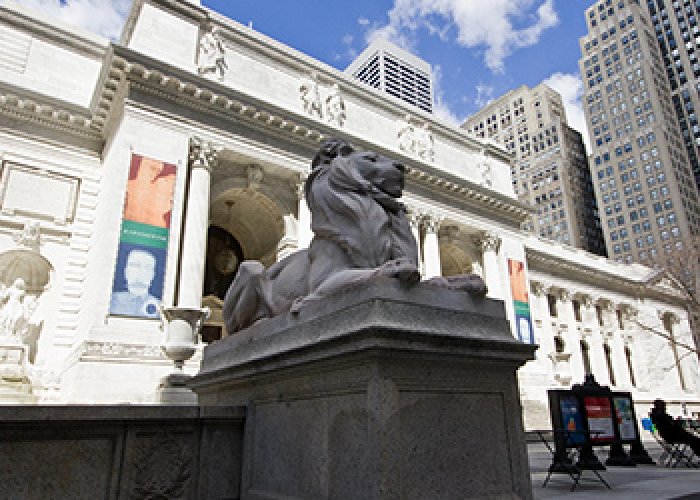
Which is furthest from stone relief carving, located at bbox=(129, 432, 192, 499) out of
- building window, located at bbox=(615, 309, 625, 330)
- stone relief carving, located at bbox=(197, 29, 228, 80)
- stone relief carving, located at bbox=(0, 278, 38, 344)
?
building window, located at bbox=(615, 309, 625, 330)

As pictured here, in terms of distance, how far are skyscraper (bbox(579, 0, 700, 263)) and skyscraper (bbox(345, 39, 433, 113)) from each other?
57.1m

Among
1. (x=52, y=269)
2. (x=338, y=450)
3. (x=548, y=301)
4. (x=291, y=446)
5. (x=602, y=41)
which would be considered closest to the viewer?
(x=338, y=450)

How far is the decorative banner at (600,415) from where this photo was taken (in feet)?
29.8

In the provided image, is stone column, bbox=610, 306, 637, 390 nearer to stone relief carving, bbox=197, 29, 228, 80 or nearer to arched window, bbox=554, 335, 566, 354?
arched window, bbox=554, 335, 566, 354

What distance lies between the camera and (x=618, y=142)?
82438mm

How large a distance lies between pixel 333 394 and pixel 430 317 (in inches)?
29.6

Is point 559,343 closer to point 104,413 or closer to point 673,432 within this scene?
point 673,432

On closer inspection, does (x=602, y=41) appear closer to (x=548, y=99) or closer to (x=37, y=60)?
(x=548, y=99)

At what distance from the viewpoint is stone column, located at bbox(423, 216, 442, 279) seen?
2516cm

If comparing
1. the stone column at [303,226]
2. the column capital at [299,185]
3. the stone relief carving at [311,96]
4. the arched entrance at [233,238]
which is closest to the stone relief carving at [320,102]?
the stone relief carving at [311,96]

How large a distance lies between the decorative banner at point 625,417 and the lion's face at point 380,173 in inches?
333

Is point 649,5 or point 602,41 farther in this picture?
point 649,5

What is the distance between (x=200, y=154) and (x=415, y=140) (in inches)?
512

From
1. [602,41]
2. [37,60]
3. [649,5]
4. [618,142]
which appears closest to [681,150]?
[618,142]
